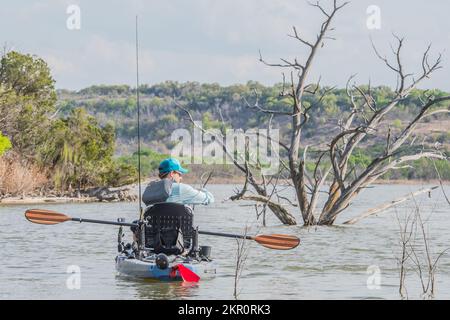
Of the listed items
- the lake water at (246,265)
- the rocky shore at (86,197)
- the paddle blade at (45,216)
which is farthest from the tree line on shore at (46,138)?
the paddle blade at (45,216)

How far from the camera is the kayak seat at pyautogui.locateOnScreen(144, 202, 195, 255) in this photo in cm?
1834

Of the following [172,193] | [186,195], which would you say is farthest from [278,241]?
[172,193]

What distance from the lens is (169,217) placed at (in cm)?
1839

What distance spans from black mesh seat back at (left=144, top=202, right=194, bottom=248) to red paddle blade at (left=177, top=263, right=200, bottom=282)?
0.57 meters

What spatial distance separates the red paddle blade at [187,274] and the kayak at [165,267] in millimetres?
35

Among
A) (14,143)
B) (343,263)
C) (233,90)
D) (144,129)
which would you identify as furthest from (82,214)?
(233,90)

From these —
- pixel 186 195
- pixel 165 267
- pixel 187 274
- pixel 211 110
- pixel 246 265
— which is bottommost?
pixel 246 265

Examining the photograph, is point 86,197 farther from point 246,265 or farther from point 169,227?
point 169,227

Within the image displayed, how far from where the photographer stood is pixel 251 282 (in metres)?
20.2

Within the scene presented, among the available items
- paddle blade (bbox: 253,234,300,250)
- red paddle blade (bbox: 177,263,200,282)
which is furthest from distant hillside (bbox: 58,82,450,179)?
red paddle blade (bbox: 177,263,200,282)

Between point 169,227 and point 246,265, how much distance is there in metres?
5.00

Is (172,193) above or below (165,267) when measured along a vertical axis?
above

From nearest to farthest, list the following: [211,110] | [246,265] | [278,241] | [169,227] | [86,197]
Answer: [169,227], [278,241], [246,265], [86,197], [211,110]
